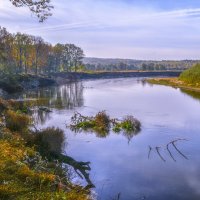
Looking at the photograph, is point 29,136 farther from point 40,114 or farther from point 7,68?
point 7,68

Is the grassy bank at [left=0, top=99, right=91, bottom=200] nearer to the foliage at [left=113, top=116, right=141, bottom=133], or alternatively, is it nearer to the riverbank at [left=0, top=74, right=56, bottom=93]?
the foliage at [left=113, top=116, right=141, bottom=133]

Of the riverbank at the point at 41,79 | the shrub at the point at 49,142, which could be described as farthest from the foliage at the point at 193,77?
the shrub at the point at 49,142

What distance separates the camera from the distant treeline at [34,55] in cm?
10458

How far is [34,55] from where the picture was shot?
128 m

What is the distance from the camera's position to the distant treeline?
104581mm

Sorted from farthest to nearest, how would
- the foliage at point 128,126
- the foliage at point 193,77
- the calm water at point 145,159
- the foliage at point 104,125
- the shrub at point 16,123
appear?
1. the foliage at point 193,77
2. the foliage at point 128,126
3. the foliage at point 104,125
4. the shrub at point 16,123
5. the calm water at point 145,159

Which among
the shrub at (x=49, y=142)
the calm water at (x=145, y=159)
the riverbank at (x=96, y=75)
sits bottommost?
the riverbank at (x=96, y=75)

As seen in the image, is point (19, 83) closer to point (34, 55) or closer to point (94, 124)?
point (34, 55)

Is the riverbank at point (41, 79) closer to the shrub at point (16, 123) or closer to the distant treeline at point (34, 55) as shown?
the distant treeline at point (34, 55)

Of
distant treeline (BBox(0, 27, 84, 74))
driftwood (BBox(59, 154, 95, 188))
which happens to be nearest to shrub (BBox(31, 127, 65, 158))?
driftwood (BBox(59, 154, 95, 188))

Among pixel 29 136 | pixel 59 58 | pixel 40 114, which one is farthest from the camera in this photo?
pixel 59 58

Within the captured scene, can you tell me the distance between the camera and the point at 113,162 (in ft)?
75.3

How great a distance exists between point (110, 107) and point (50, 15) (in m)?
30.9

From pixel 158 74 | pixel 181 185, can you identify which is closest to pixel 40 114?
pixel 181 185
